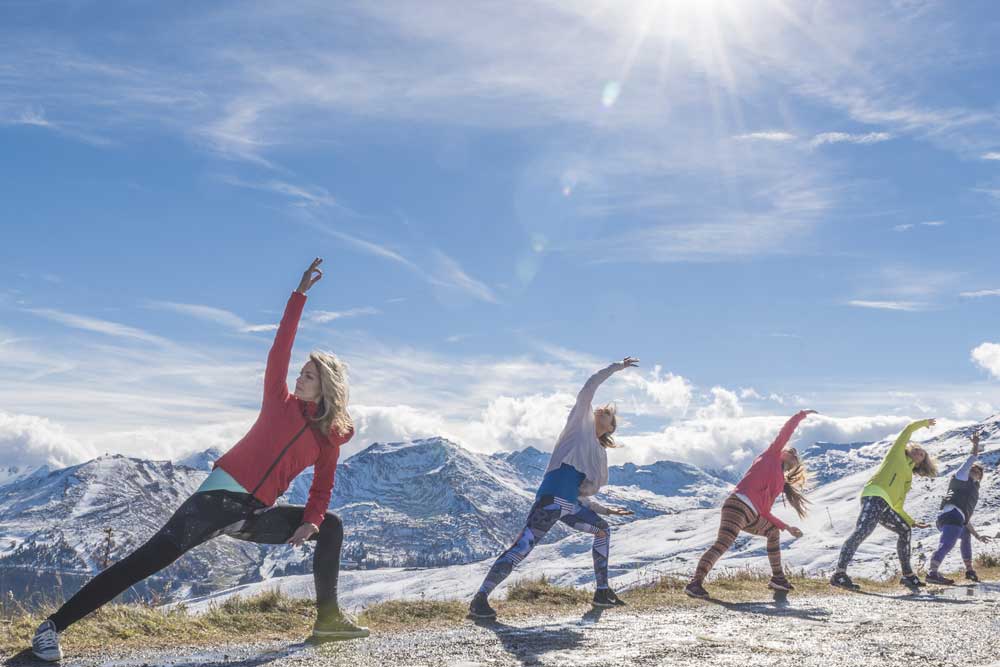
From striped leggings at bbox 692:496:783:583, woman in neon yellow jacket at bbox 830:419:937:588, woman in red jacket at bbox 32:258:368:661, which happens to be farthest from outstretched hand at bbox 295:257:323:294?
woman in neon yellow jacket at bbox 830:419:937:588

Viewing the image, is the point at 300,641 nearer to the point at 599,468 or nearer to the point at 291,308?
the point at 291,308

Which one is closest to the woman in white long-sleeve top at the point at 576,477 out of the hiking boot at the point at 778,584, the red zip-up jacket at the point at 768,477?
the red zip-up jacket at the point at 768,477

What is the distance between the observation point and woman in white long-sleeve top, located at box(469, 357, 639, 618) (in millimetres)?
9203

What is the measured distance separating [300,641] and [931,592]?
416 inches

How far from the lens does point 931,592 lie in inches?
504

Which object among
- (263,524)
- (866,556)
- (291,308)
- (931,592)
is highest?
(291,308)

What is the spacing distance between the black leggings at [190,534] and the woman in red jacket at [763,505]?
6.48 metres

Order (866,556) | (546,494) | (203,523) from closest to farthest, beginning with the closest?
(203,523) < (546,494) < (866,556)

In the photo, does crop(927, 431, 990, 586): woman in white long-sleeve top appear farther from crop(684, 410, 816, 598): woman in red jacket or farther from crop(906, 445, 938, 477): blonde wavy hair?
crop(684, 410, 816, 598): woman in red jacket

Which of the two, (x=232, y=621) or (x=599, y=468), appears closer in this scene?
(x=232, y=621)

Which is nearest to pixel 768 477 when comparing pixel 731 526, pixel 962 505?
pixel 731 526

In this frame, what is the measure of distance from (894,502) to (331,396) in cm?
1109

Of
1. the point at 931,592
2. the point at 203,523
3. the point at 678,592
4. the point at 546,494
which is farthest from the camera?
the point at 931,592

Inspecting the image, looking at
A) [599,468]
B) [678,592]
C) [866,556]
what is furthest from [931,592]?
[866,556]
